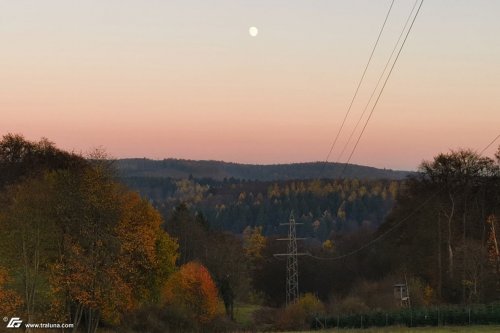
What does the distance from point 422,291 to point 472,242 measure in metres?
8.00

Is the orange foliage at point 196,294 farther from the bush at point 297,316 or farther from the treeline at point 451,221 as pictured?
the treeline at point 451,221

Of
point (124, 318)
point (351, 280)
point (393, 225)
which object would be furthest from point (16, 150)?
point (351, 280)

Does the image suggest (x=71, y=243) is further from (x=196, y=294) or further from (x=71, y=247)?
(x=196, y=294)

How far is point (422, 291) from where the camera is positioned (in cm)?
7619

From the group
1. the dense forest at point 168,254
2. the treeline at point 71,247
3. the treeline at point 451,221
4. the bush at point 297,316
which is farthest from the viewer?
the treeline at point 451,221

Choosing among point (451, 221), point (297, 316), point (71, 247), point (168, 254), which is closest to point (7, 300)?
point (71, 247)

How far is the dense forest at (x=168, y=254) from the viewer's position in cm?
5056

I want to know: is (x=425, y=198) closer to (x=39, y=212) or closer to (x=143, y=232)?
(x=143, y=232)

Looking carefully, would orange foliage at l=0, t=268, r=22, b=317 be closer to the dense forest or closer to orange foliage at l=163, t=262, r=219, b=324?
the dense forest

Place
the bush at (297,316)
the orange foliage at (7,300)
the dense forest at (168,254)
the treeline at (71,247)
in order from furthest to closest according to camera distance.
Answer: the bush at (297,316), the dense forest at (168,254), the treeline at (71,247), the orange foliage at (7,300)

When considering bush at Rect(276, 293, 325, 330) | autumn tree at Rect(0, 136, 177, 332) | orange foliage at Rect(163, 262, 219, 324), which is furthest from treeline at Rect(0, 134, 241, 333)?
bush at Rect(276, 293, 325, 330)

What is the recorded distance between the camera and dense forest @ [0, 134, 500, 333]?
5056 centimetres

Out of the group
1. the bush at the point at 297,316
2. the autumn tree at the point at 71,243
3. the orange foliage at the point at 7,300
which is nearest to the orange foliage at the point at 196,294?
the bush at the point at 297,316

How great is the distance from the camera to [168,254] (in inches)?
2714
